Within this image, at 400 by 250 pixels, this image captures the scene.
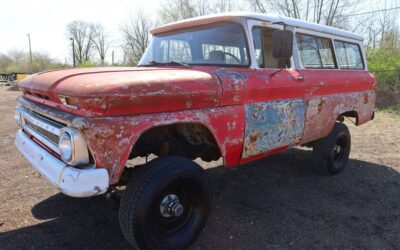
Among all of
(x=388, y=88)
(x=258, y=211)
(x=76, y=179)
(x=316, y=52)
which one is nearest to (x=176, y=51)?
(x=316, y=52)

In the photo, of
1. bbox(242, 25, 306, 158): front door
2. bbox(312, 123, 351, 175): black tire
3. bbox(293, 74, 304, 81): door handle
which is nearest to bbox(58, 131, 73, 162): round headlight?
bbox(242, 25, 306, 158): front door

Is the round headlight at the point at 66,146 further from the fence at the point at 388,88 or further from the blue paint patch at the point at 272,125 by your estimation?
the fence at the point at 388,88

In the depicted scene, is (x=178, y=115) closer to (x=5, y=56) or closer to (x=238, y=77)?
(x=238, y=77)

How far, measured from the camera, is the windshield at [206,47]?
3.65 metres

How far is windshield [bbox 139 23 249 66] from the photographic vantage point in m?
3.65

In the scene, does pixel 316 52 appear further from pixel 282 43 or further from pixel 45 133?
pixel 45 133

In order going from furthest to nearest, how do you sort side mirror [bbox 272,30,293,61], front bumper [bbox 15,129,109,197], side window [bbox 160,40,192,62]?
side window [bbox 160,40,192,62] → side mirror [bbox 272,30,293,61] → front bumper [bbox 15,129,109,197]

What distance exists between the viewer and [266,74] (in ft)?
11.9

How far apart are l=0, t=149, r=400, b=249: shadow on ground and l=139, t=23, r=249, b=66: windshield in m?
1.61

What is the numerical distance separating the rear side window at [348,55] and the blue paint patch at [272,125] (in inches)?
58.0

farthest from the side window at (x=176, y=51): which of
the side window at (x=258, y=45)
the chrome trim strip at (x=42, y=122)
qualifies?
the chrome trim strip at (x=42, y=122)

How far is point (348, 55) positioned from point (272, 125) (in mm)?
2462

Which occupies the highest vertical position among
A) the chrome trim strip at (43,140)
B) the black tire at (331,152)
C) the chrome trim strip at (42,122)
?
the chrome trim strip at (42,122)

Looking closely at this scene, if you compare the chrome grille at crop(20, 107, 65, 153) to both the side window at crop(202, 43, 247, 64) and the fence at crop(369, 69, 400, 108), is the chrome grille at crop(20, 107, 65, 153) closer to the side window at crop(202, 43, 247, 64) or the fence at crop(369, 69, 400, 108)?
the side window at crop(202, 43, 247, 64)
